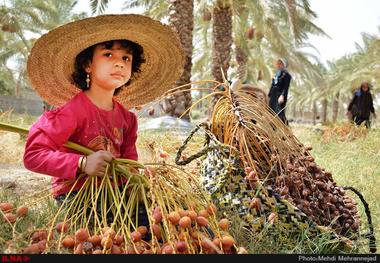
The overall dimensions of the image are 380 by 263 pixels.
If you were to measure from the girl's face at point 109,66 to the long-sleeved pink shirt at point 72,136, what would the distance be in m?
0.11

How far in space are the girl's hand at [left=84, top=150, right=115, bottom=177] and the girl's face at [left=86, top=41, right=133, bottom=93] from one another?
0.41 m

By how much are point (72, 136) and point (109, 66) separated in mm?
350

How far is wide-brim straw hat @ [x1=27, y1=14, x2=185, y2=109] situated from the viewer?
1.31 metres

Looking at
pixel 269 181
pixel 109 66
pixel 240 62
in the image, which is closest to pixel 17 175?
pixel 109 66

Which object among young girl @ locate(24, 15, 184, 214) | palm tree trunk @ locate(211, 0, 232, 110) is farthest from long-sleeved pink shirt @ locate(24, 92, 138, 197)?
palm tree trunk @ locate(211, 0, 232, 110)

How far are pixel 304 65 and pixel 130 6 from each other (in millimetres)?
6524

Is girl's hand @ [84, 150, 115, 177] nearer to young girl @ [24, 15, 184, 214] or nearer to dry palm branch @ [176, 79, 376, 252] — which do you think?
young girl @ [24, 15, 184, 214]

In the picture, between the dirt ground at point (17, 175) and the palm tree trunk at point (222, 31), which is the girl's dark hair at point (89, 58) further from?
the palm tree trunk at point (222, 31)

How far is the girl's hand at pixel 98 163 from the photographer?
1.11 meters

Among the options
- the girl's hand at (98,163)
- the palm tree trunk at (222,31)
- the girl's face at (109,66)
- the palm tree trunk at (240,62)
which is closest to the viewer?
the girl's hand at (98,163)

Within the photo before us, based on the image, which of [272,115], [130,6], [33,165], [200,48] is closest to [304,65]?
[200,48]

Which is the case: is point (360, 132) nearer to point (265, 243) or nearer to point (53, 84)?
point (265, 243)

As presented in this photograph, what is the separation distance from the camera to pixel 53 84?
1.53 meters

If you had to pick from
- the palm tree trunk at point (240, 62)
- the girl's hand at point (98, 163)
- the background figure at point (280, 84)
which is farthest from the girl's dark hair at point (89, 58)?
the palm tree trunk at point (240, 62)
